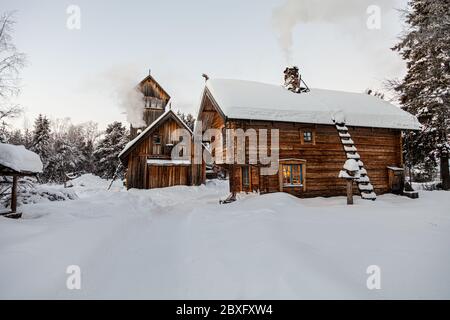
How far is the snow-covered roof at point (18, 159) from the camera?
24.4 ft

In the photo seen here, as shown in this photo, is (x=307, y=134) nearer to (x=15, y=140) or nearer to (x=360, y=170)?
(x=360, y=170)

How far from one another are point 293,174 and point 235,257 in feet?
31.9

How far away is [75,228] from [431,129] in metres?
22.6

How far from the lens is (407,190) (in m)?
13.2

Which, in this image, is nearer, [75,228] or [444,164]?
[75,228]

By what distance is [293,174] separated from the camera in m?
13.0

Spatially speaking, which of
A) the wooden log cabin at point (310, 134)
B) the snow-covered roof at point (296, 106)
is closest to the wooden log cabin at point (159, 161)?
the wooden log cabin at point (310, 134)

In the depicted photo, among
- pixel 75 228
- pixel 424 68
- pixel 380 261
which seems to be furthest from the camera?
pixel 424 68

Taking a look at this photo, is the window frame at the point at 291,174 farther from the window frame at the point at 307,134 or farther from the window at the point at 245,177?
the window at the point at 245,177

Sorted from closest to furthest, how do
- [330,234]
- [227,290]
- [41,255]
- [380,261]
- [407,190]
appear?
1. [227,290]
2. [380,261]
3. [41,255]
4. [330,234]
5. [407,190]

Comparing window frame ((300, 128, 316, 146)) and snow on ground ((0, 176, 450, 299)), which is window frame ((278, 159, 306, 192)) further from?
snow on ground ((0, 176, 450, 299))

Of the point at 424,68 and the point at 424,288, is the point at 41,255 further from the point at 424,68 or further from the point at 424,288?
the point at 424,68
